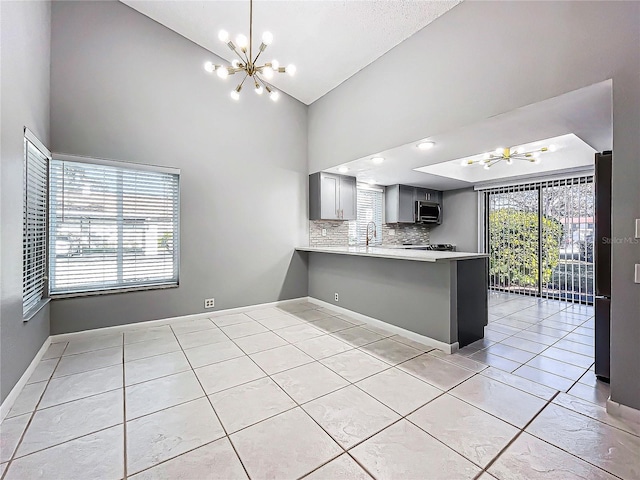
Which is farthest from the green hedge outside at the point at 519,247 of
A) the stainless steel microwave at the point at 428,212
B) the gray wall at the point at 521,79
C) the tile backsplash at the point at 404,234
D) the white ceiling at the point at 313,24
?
the white ceiling at the point at 313,24

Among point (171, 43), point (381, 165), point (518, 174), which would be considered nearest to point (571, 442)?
point (381, 165)

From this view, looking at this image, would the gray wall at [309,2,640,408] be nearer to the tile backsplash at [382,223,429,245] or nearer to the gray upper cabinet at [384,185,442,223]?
the gray upper cabinet at [384,185,442,223]

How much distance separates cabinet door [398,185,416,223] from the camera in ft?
20.8

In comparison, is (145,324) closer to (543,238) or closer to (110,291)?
(110,291)

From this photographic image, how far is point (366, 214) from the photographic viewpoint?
6.29 m

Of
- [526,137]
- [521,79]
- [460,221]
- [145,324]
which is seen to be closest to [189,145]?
[145,324]

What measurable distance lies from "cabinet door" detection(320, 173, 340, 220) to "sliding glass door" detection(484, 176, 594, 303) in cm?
354

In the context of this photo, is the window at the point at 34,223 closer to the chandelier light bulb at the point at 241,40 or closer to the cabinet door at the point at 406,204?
the chandelier light bulb at the point at 241,40

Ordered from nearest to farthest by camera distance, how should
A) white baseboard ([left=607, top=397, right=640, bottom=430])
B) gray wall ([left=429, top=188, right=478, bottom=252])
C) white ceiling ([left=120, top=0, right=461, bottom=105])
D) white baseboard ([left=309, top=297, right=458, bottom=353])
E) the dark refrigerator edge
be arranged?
1. white baseboard ([left=607, top=397, right=640, bottom=430])
2. the dark refrigerator edge
3. white baseboard ([left=309, top=297, right=458, bottom=353])
4. white ceiling ([left=120, top=0, right=461, bottom=105])
5. gray wall ([left=429, top=188, right=478, bottom=252])

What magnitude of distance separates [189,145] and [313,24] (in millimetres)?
2223

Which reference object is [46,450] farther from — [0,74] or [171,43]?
[171,43]

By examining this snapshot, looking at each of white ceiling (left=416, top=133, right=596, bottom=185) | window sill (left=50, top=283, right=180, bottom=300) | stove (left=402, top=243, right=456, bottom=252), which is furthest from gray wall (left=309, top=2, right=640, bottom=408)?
stove (left=402, top=243, right=456, bottom=252)

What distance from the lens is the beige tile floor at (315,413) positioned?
154 centimetres

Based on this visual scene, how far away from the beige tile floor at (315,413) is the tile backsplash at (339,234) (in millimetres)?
2415
